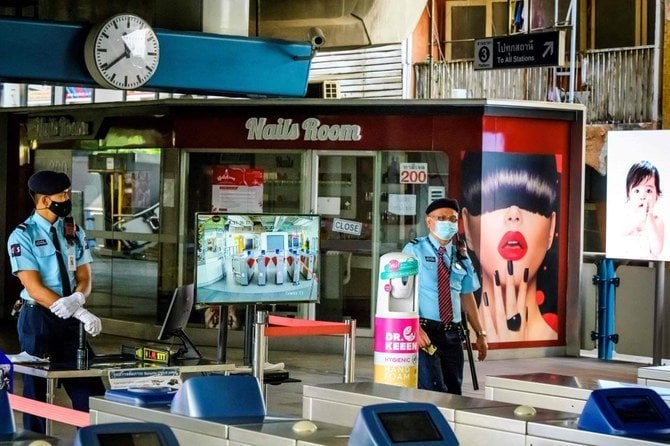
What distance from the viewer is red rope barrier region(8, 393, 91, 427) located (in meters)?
6.30

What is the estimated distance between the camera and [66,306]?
8.27 meters

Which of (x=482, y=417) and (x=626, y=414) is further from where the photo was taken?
(x=482, y=417)

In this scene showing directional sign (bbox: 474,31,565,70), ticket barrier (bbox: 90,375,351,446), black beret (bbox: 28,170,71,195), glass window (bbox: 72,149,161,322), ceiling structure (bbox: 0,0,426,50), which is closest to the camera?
ticket barrier (bbox: 90,375,351,446)

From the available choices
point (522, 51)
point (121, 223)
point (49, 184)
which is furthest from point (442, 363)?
point (522, 51)

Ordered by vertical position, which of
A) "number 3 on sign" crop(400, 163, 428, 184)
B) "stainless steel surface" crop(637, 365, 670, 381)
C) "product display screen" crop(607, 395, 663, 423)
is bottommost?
"stainless steel surface" crop(637, 365, 670, 381)

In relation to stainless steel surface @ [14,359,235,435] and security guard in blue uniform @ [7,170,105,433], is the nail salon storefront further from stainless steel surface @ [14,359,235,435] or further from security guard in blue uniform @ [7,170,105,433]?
stainless steel surface @ [14,359,235,435]

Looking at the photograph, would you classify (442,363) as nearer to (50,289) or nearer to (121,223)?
(50,289)

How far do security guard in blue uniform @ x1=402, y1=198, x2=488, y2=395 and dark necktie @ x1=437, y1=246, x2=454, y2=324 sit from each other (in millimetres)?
13

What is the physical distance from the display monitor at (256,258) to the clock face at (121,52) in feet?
5.56

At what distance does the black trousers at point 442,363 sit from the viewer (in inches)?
358

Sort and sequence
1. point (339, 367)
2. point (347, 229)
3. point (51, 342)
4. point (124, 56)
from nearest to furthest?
1. point (51, 342)
2. point (124, 56)
3. point (339, 367)
4. point (347, 229)

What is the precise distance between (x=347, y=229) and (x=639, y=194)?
3.44m

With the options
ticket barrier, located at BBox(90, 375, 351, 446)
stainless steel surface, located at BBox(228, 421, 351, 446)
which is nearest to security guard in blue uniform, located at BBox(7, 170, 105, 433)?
ticket barrier, located at BBox(90, 375, 351, 446)

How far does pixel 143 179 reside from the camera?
659 inches
